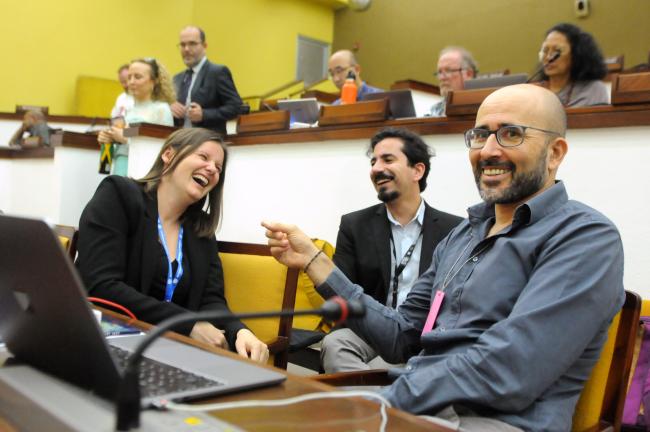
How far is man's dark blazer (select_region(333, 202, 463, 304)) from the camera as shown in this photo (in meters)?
1.99

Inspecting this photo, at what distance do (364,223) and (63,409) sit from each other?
153cm

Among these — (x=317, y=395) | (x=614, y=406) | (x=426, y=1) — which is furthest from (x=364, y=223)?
(x=426, y=1)

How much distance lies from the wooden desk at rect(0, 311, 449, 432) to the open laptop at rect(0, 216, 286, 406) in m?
0.03

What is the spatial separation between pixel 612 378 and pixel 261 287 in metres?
0.93

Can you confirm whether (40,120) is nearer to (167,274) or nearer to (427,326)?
(167,274)

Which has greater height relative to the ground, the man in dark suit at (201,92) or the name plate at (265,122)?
the man in dark suit at (201,92)

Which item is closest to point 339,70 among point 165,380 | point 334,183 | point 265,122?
point 265,122

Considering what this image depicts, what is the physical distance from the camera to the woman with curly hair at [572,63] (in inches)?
106

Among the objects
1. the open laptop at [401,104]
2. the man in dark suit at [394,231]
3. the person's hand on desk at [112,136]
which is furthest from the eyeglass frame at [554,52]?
the person's hand on desk at [112,136]

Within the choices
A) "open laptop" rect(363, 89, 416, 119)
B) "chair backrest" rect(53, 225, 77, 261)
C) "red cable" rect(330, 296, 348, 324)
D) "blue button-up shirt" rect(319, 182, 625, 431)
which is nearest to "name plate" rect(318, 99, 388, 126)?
"open laptop" rect(363, 89, 416, 119)

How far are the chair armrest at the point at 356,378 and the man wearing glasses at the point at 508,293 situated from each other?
0.05 m

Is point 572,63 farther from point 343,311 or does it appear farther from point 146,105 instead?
point 343,311

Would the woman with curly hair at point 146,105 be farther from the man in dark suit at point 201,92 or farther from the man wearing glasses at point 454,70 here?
the man wearing glasses at point 454,70

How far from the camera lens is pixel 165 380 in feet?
2.40
